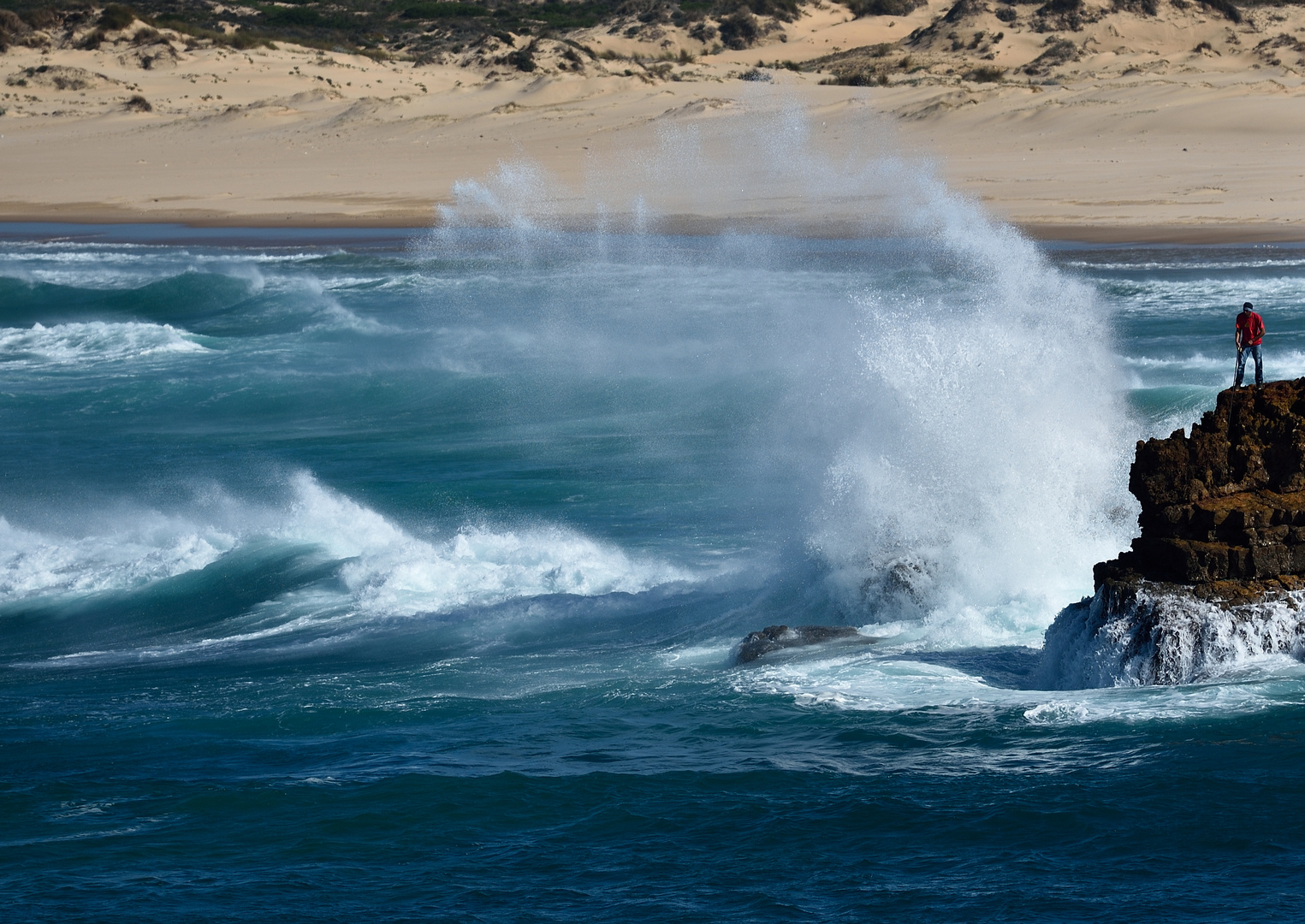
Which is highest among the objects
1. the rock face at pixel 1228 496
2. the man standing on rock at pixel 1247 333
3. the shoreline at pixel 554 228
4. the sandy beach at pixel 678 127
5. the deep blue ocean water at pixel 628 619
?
the sandy beach at pixel 678 127

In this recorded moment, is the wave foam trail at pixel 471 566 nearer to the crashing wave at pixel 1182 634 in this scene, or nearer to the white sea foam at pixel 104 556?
the white sea foam at pixel 104 556

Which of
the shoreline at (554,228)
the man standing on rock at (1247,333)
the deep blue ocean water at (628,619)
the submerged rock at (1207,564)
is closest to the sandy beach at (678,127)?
the shoreline at (554,228)

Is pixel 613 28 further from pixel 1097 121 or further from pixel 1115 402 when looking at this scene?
pixel 1115 402

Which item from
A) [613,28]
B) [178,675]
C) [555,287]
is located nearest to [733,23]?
[613,28]

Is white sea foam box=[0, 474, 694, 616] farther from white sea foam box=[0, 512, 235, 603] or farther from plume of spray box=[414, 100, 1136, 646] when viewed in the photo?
plume of spray box=[414, 100, 1136, 646]

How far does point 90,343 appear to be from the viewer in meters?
26.8

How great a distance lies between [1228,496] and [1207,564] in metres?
0.61

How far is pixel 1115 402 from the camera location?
1561 cm

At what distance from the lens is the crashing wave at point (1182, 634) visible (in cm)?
982

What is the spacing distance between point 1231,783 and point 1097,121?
33018 millimetres

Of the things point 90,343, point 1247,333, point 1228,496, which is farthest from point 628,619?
point 90,343

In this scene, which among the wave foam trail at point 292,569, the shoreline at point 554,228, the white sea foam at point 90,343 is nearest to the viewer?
the wave foam trail at point 292,569

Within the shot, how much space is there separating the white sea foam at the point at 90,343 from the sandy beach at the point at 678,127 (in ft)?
36.6

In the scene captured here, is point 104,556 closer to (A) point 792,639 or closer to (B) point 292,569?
(B) point 292,569
